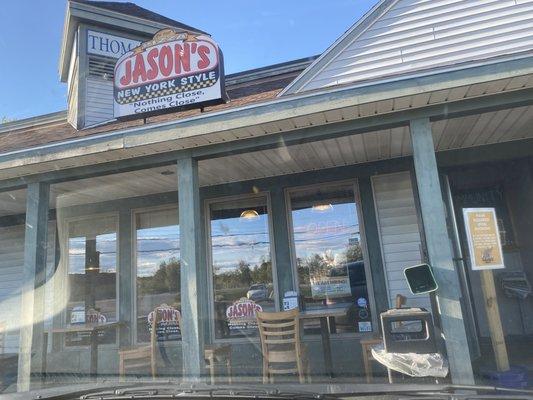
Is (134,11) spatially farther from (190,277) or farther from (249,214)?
(190,277)

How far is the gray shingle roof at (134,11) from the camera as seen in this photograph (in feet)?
28.2

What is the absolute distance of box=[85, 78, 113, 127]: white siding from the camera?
323 inches

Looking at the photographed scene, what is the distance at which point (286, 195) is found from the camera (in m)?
6.75

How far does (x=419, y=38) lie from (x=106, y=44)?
5.88 m

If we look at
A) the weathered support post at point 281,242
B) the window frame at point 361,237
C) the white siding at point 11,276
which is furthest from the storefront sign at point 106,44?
the window frame at point 361,237

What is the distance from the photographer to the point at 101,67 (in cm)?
856

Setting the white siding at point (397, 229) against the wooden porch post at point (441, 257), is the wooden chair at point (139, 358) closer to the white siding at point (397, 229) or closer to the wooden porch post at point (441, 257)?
the white siding at point (397, 229)

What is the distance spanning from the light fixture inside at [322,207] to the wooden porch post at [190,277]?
237cm

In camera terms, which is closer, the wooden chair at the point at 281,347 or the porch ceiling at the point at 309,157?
the wooden chair at the point at 281,347

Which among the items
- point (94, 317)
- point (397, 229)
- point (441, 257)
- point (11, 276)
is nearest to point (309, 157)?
point (397, 229)

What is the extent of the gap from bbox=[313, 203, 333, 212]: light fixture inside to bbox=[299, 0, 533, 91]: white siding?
69.6 inches

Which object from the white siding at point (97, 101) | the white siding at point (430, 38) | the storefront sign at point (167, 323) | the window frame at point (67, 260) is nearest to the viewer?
the white siding at point (430, 38)

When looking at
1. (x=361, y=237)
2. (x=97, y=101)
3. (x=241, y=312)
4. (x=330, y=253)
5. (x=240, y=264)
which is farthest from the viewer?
(x=97, y=101)

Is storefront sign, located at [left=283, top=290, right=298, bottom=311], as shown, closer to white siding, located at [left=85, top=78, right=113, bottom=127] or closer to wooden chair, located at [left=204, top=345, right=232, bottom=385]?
wooden chair, located at [left=204, top=345, right=232, bottom=385]
